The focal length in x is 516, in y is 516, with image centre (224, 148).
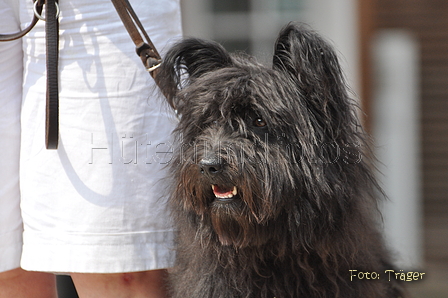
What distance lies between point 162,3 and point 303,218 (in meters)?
1.14

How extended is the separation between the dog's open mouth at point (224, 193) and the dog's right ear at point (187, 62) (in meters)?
0.51

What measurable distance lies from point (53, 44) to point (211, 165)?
0.85 metres

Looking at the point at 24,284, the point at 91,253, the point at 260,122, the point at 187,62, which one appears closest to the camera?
the point at 260,122

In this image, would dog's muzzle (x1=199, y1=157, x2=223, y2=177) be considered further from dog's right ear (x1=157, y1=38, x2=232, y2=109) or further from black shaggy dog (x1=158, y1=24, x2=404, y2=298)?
dog's right ear (x1=157, y1=38, x2=232, y2=109)

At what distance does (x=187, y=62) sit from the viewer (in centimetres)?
235

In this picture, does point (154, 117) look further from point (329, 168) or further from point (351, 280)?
point (351, 280)

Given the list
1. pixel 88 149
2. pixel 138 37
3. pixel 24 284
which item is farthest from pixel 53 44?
pixel 24 284

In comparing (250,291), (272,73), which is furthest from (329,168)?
(250,291)

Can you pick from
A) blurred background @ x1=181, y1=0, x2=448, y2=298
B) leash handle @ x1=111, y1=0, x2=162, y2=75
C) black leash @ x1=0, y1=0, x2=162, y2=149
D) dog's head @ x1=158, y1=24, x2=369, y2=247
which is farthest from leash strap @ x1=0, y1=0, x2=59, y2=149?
blurred background @ x1=181, y1=0, x2=448, y2=298

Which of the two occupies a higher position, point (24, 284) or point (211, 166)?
point (211, 166)

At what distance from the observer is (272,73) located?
7.02 ft

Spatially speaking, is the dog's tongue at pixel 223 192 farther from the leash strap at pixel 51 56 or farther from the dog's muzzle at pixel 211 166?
the leash strap at pixel 51 56

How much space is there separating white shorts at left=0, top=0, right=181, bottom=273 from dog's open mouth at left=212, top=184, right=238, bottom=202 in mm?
404

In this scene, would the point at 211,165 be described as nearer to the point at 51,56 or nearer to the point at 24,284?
the point at 51,56
